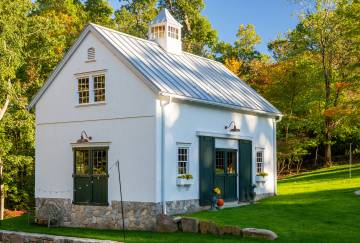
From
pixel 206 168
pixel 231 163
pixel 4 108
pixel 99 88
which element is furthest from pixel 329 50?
pixel 99 88

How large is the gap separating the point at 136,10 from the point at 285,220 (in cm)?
3471

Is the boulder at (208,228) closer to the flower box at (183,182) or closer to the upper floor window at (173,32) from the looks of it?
the flower box at (183,182)

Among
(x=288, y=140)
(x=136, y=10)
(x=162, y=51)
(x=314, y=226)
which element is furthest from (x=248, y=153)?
(x=136, y=10)

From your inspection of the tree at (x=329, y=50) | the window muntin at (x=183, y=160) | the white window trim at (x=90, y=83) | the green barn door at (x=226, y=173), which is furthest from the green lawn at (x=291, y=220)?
the tree at (x=329, y=50)

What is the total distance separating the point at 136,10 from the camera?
48000 mm

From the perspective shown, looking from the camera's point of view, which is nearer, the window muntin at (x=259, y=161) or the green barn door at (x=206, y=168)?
the green barn door at (x=206, y=168)

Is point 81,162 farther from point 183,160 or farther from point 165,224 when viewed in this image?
point 165,224

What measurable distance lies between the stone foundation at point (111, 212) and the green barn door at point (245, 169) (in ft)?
10.6

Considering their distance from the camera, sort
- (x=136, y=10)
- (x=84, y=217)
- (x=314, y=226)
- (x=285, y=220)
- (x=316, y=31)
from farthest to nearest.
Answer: (x=136, y=10) → (x=316, y=31) → (x=84, y=217) → (x=285, y=220) → (x=314, y=226)

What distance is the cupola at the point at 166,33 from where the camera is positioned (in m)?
22.8

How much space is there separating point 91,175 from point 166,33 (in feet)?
23.2

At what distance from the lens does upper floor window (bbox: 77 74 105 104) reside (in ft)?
63.9

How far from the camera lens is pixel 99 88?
64.0 ft

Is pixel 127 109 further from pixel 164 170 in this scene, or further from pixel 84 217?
pixel 84 217
